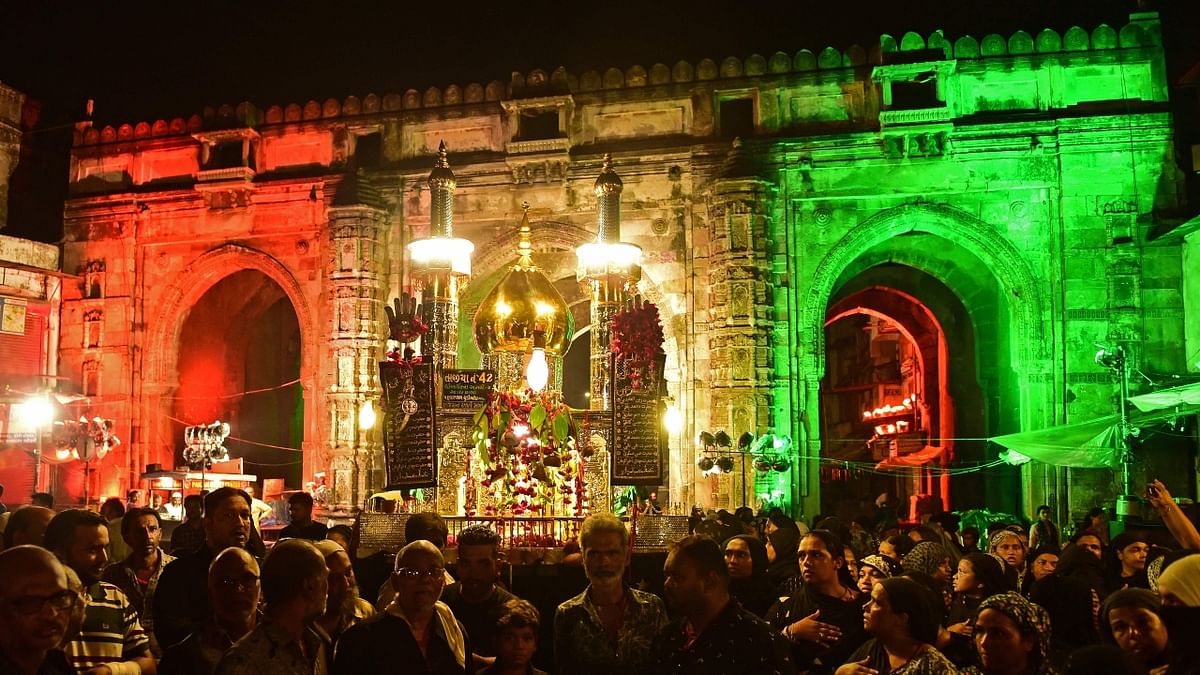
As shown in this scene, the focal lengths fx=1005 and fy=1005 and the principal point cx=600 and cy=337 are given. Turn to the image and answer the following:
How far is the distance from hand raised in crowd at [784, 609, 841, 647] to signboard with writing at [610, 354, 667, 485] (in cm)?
483

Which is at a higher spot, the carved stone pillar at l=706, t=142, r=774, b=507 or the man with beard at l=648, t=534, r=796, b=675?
the carved stone pillar at l=706, t=142, r=774, b=507

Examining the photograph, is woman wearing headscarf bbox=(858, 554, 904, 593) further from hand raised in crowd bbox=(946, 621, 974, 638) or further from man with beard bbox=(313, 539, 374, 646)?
man with beard bbox=(313, 539, 374, 646)

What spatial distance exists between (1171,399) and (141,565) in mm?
12883

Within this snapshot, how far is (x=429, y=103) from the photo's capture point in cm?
1959

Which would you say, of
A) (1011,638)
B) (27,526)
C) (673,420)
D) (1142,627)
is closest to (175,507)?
(673,420)

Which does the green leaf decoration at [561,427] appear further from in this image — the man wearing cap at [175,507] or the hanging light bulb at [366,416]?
the hanging light bulb at [366,416]

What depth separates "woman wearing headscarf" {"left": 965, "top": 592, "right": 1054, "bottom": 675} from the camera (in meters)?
3.84

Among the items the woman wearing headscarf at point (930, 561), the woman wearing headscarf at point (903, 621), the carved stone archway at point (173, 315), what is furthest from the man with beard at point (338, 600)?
the carved stone archway at point (173, 315)

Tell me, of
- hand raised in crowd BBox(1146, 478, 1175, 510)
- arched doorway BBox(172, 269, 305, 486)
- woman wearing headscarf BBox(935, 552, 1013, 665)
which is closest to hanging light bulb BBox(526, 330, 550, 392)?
woman wearing headscarf BBox(935, 552, 1013, 665)

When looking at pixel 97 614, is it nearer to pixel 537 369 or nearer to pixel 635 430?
pixel 635 430

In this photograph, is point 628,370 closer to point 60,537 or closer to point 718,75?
point 60,537

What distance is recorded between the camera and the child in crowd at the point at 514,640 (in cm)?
425

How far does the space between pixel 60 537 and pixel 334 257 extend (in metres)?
15.3

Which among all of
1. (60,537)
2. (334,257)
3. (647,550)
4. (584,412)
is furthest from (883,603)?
(334,257)
